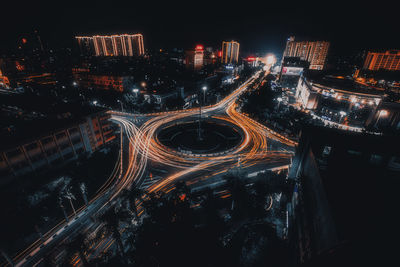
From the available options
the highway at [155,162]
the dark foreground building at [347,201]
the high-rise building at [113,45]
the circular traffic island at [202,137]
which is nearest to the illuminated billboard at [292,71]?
the highway at [155,162]

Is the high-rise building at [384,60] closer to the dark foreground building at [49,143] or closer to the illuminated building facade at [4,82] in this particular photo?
the dark foreground building at [49,143]

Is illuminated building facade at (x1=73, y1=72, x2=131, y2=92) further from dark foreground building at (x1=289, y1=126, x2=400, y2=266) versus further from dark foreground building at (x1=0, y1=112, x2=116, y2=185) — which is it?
dark foreground building at (x1=289, y1=126, x2=400, y2=266)

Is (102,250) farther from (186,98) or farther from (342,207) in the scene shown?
(186,98)

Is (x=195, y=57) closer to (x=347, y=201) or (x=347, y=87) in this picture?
(x=347, y=87)

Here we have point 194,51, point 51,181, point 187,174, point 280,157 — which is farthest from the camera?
point 194,51

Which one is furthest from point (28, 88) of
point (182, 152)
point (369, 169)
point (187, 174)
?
point (369, 169)

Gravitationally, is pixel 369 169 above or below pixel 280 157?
above

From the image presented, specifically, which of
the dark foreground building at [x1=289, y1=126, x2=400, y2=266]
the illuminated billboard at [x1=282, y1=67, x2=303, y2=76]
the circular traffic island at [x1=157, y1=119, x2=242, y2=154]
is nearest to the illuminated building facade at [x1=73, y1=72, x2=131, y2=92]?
the circular traffic island at [x1=157, y1=119, x2=242, y2=154]
